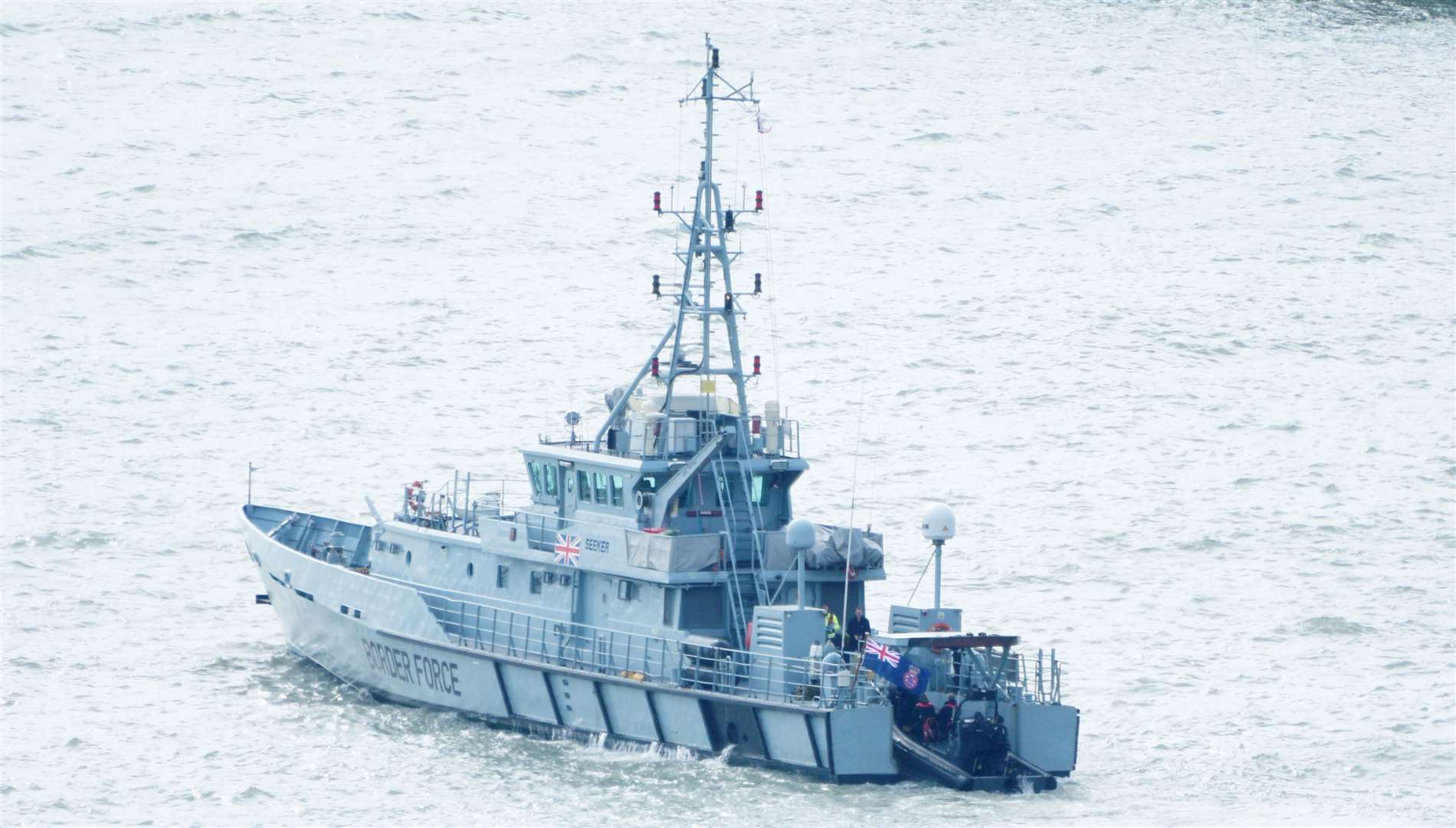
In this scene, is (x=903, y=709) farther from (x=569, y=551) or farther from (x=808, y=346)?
(x=808, y=346)

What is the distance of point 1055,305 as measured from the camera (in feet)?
204

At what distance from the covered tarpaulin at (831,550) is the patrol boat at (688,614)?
36 mm

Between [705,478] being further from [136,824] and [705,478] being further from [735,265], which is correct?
[735,265]

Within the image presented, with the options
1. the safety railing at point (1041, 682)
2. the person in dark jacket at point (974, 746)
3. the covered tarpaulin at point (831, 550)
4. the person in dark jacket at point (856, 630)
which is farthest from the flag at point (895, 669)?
the covered tarpaulin at point (831, 550)

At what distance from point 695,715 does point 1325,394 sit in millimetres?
26846

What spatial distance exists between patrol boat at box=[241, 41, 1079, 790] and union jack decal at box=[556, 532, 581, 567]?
0.09 feet

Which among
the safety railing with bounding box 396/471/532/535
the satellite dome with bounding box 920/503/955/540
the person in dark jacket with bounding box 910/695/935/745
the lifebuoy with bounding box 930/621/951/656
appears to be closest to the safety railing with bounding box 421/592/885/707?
the person in dark jacket with bounding box 910/695/935/745

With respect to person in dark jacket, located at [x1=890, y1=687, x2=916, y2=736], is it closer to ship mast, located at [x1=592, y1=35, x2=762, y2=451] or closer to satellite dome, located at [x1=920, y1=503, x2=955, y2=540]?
satellite dome, located at [x1=920, y1=503, x2=955, y2=540]

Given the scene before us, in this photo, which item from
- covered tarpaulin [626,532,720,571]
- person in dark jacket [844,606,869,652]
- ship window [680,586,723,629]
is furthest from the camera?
ship window [680,586,723,629]

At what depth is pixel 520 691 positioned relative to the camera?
3753 cm

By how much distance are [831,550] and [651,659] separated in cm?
309

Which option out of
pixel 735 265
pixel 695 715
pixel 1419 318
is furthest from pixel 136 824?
pixel 1419 318

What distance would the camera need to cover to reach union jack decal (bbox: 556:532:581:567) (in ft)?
123

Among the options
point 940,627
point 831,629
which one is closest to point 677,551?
point 831,629
